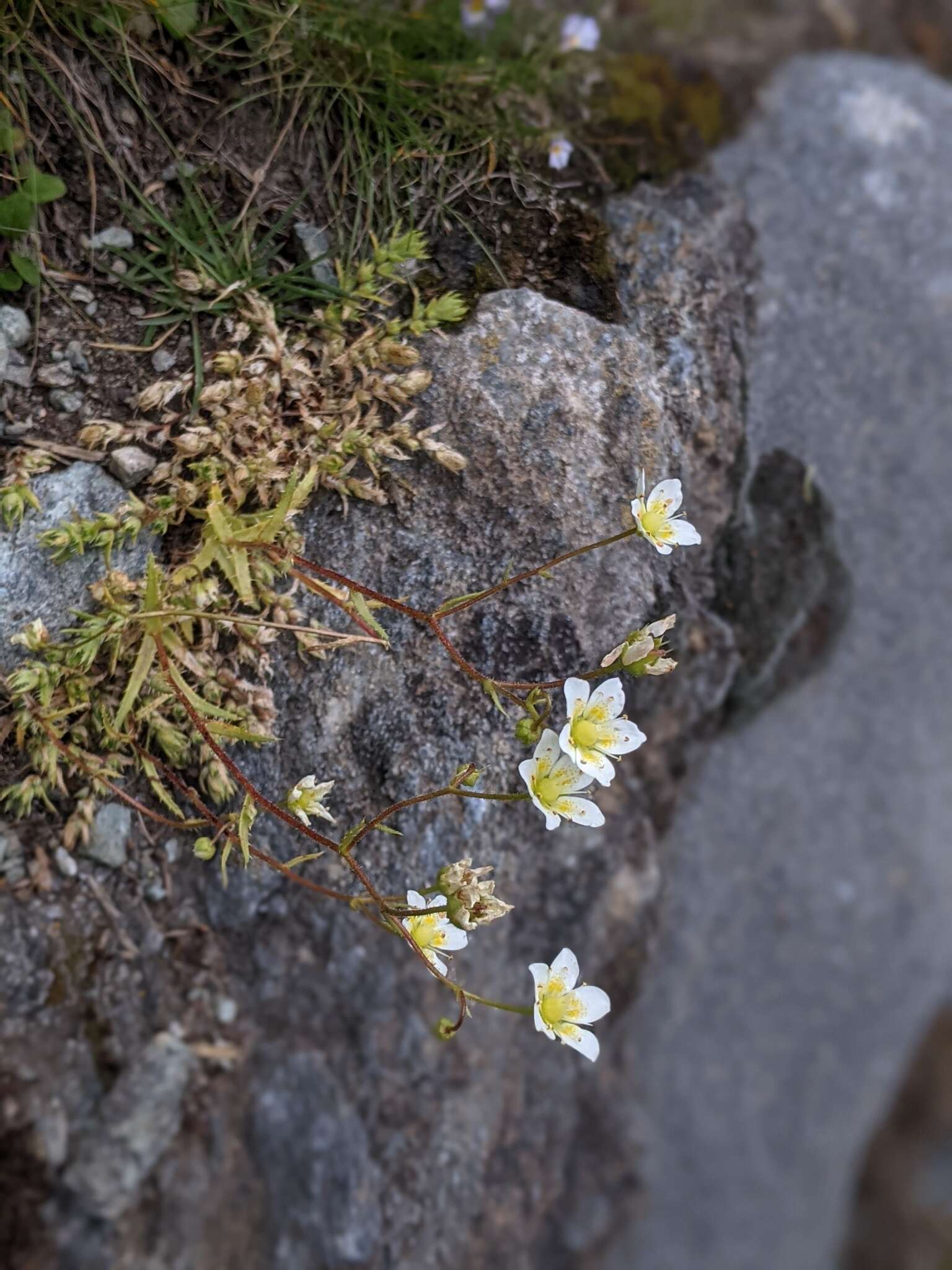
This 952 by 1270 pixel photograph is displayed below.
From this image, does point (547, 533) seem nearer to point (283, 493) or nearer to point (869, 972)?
point (283, 493)

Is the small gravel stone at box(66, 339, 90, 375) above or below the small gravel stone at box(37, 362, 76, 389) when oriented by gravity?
above

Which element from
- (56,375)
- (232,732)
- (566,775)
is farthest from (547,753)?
(56,375)

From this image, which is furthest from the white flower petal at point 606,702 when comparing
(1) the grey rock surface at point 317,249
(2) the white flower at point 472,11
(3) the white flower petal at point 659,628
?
(2) the white flower at point 472,11

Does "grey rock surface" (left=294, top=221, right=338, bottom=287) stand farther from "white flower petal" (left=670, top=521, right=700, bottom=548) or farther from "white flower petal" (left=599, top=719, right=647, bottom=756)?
"white flower petal" (left=599, top=719, right=647, bottom=756)

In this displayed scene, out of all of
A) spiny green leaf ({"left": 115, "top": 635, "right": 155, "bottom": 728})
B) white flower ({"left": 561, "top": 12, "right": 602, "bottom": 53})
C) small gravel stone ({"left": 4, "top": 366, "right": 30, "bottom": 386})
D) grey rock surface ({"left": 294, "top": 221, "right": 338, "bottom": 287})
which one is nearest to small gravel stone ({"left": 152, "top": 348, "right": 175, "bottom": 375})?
small gravel stone ({"left": 4, "top": 366, "right": 30, "bottom": 386})

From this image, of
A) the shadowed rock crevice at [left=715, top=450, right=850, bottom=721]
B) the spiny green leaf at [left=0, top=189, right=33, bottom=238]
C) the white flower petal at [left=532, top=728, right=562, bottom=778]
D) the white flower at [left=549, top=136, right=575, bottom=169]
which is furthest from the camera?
the shadowed rock crevice at [left=715, top=450, right=850, bottom=721]

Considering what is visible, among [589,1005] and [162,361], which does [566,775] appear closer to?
[589,1005]
